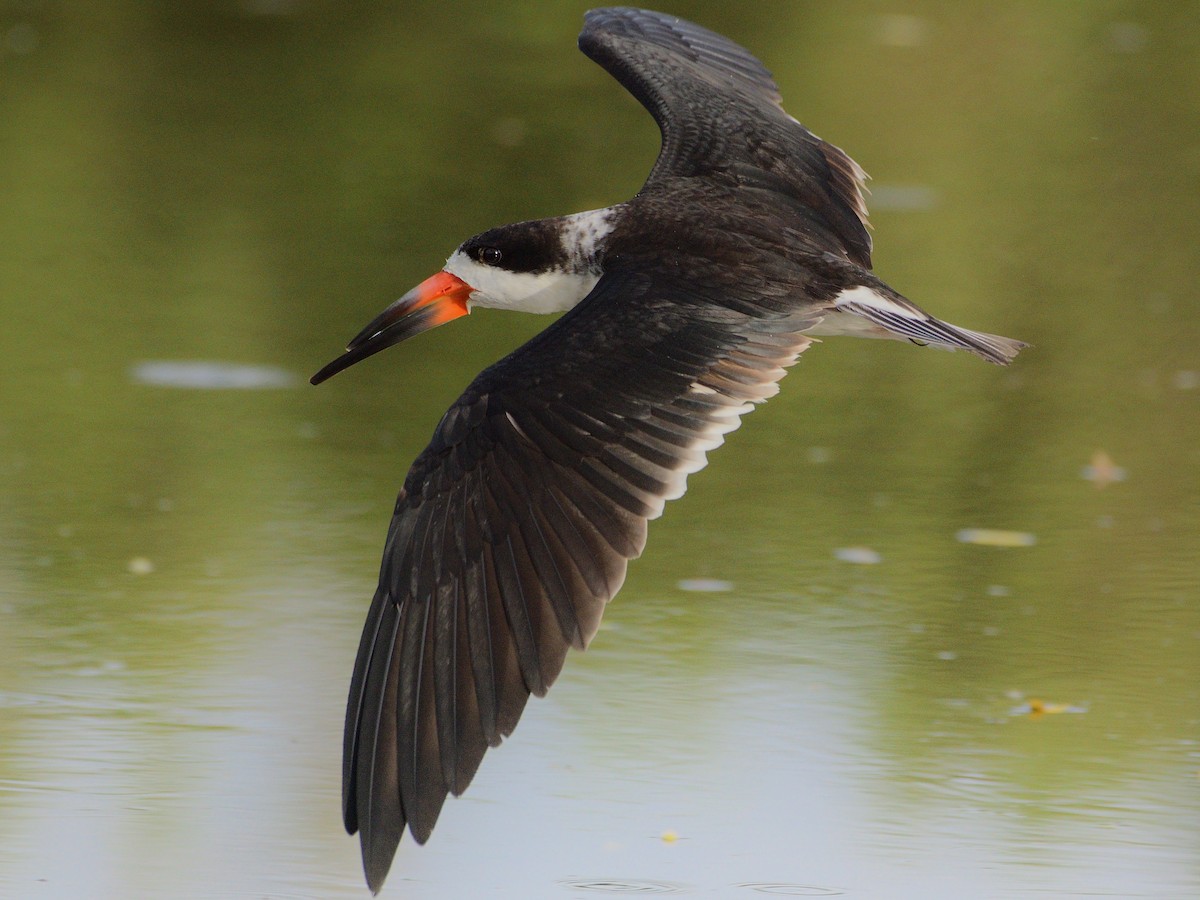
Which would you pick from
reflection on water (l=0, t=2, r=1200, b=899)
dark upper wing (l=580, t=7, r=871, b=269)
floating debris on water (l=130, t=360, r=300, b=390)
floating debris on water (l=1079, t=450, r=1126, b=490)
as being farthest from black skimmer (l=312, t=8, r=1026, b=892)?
floating debris on water (l=130, t=360, r=300, b=390)

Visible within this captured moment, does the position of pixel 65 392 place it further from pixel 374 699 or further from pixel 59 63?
pixel 59 63

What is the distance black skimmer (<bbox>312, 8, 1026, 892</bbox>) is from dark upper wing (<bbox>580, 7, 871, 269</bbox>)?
206 mm

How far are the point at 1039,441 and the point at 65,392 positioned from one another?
3031mm

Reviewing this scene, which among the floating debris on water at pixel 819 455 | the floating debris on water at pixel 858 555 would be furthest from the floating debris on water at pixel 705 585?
the floating debris on water at pixel 819 455

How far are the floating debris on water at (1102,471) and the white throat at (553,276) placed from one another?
6.08 feet

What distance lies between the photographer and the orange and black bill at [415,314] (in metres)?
5.38

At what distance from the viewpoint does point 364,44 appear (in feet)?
38.8

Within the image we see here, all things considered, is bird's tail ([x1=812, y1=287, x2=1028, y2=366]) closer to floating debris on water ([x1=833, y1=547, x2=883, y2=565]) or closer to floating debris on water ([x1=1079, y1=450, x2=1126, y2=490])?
floating debris on water ([x1=833, y1=547, x2=883, y2=565])

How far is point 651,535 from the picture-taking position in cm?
599

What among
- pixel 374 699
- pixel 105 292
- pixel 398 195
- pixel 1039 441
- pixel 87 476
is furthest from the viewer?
pixel 398 195

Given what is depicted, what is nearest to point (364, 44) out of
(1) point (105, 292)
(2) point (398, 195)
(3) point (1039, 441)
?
(2) point (398, 195)

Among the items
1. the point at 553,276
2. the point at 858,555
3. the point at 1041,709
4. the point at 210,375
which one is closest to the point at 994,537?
the point at 858,555

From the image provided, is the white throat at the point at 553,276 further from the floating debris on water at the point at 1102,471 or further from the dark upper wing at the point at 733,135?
the floating debris on water at the point at 1102,471

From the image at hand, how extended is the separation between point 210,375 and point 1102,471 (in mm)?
2807
